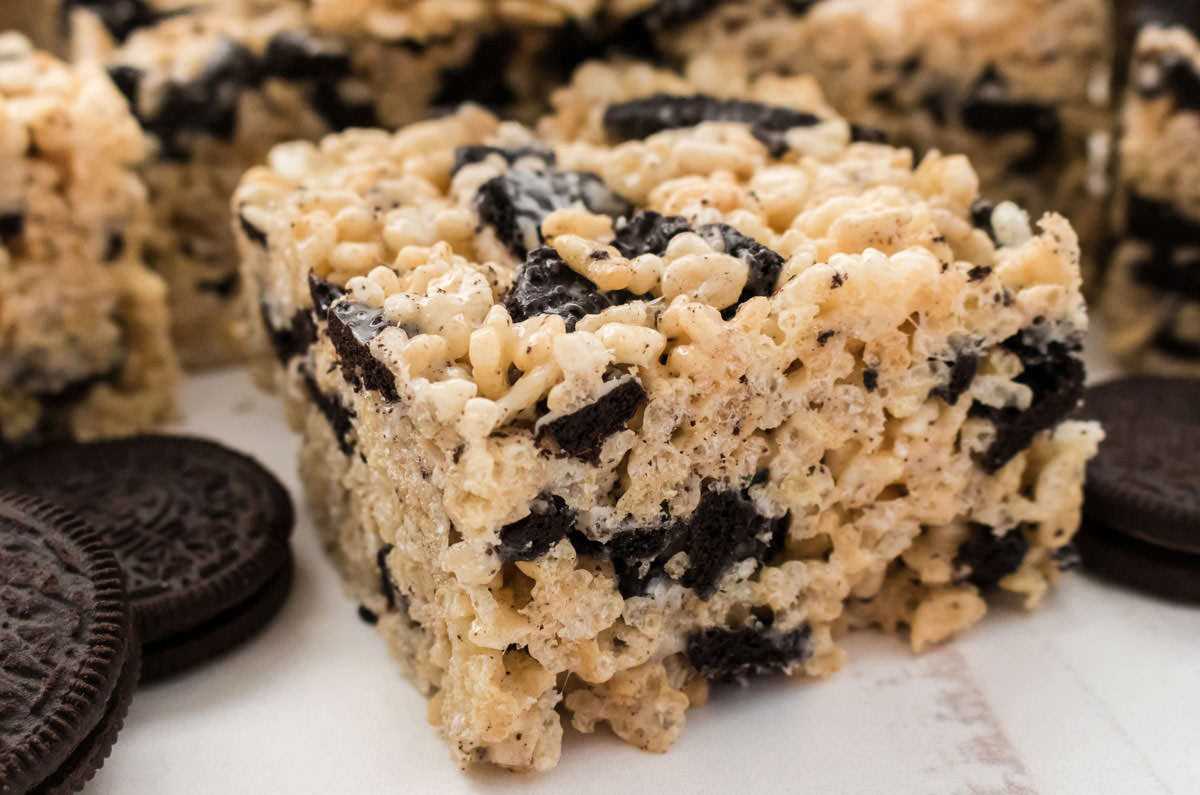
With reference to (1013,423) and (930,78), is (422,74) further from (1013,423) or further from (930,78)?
(1013,423)

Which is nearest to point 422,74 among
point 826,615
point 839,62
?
point 839,62

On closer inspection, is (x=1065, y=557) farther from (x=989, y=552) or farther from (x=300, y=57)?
(x=300, y=57)

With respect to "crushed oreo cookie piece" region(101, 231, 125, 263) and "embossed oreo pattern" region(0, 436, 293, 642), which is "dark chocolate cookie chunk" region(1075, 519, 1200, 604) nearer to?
→ "embossed oreo pattern" region(0, 436, 293, 642)

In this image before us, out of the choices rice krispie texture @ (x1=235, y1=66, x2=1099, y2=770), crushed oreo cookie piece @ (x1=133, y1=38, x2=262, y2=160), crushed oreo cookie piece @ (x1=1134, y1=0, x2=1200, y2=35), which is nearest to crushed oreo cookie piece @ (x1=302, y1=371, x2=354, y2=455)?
rice krispie texture @ (x1=235, y1=66, x2=1099, y2=770)

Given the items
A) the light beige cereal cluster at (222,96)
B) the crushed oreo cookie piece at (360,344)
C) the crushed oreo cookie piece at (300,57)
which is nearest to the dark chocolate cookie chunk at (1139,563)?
the crushed oreo cookie piece at (360,344)

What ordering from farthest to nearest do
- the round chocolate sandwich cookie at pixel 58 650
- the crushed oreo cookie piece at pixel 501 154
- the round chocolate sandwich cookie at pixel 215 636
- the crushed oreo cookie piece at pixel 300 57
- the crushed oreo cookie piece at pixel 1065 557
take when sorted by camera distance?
the crushed oreo cookie piece at pixel 300 57, the crushed oreo cookie piece at pixel 501 154, the crushed oreo cookie piece at pixel 1065 557, the round chocolate sandwich cookie at pixel 215 636, the round chocolate sandwich cookie at pixel 58 650

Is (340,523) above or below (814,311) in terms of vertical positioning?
below

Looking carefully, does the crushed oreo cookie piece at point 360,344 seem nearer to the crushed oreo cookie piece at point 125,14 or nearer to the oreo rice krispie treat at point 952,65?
the oreo rice krispie treat at point 952,65

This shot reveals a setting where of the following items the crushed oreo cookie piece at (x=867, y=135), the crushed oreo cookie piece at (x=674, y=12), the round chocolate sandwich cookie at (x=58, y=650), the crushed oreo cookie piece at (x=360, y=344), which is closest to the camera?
the round chocolate sandwich cookie at (x=58, y=650)
